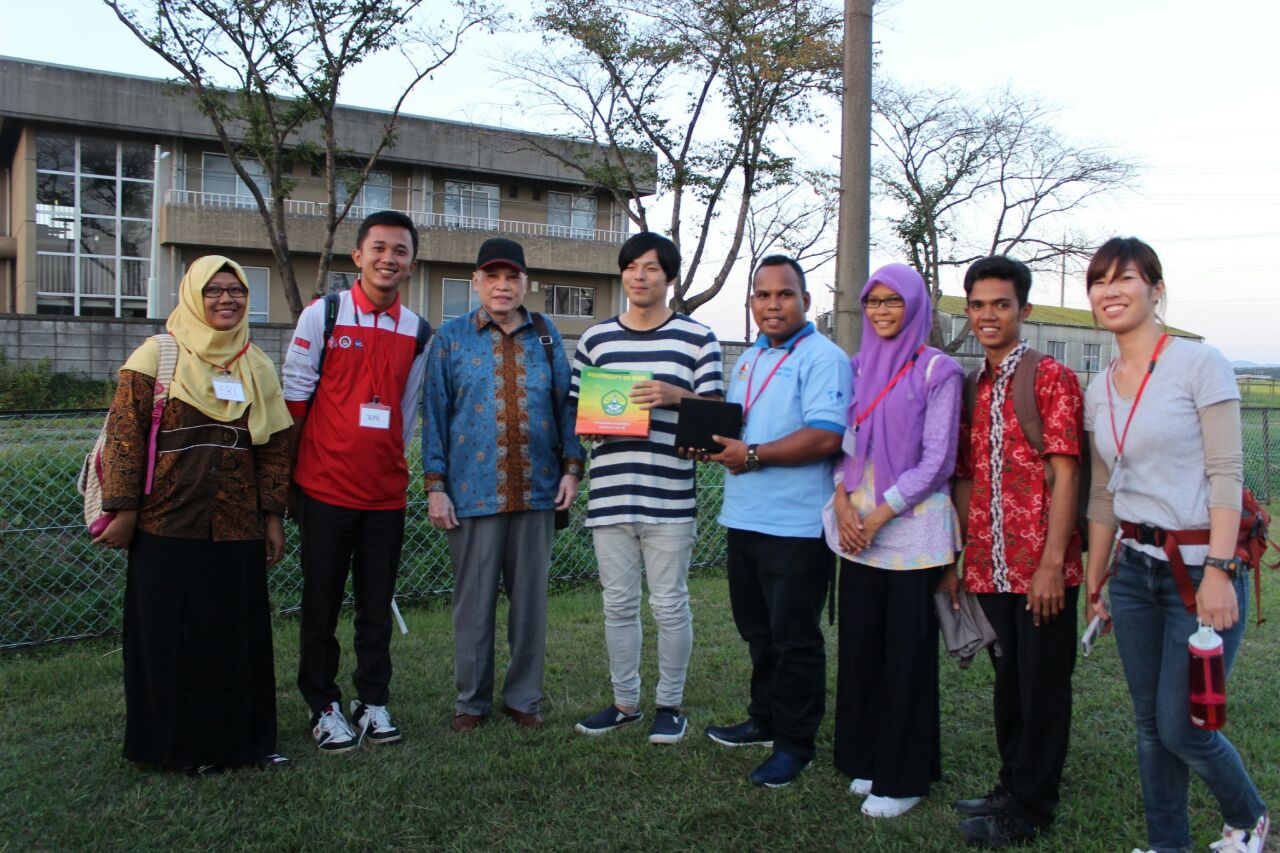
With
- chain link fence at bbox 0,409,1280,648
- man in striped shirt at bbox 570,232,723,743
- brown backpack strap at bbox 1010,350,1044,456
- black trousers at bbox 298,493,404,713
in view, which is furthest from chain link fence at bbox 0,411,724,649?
brown backpack strap at bbox 1010,350,1044,456

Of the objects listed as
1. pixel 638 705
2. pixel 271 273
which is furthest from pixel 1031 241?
pixel 638 705

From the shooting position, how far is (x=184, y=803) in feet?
9.98

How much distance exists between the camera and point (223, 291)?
3.30 metres

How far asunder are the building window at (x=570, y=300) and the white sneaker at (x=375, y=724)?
2330cm

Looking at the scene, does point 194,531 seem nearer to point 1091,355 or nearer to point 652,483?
point 652,483

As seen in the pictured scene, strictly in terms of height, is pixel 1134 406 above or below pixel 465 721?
above

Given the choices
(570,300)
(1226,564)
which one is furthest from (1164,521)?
(570,300)

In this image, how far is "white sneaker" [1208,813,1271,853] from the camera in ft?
8.68

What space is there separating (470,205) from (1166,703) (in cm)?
2454

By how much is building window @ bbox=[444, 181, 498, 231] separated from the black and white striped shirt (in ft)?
72.9

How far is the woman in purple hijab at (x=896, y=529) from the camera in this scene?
2947 millimetres

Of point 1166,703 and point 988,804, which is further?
point 988,804

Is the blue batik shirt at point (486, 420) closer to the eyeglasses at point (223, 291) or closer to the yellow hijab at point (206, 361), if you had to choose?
the yellow hijab at point (206, 361)

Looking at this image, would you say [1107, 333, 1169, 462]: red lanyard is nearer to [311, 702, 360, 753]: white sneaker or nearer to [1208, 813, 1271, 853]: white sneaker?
[1208, 813, 1271, 853]: white sneaker
